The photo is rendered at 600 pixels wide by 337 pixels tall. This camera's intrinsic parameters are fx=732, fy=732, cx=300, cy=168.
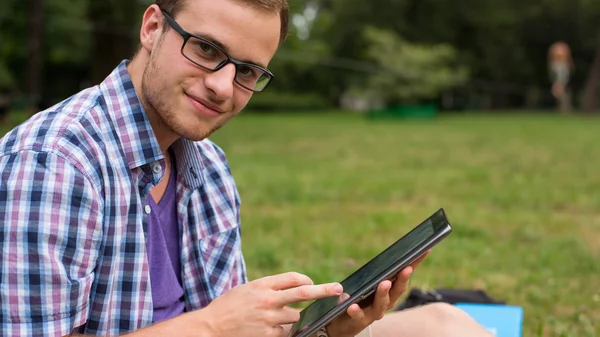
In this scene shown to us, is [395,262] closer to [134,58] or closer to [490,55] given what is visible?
[134,58]

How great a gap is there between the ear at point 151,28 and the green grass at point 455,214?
2.31m

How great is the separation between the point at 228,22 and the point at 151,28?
8.9 inches

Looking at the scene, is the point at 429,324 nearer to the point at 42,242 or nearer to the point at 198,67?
the point at 198,67

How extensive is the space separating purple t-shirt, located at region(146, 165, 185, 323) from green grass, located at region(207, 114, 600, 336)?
198cm

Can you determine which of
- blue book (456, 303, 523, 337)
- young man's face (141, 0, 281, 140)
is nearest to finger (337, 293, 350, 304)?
young man's face (141, 0, 281, 140)

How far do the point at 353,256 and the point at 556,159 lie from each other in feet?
19.5

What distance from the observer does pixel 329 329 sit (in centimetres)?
186

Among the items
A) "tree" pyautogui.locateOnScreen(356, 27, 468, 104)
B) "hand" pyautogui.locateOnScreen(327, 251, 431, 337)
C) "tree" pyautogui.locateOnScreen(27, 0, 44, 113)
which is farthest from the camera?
"tree" pyautogui.locateOnScreen(356, 27, 468, 104)

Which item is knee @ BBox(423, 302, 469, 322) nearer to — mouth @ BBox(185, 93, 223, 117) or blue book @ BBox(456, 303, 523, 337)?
blue book @ BBox(456, 303, 523, 337)

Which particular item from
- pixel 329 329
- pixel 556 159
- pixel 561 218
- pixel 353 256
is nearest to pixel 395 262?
pixel 329 329

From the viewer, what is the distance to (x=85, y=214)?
1.54 meters

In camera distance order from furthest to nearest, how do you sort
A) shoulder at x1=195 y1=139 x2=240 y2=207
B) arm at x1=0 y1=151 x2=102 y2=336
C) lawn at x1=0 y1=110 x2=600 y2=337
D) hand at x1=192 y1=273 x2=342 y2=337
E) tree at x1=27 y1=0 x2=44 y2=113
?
tree at x1=27 y1=0 x2=44 y2=113 < lawn at x1=0 y1=110 x2=600 y2=337 < shoulder at x1=195 y1=139 x2=240 y2=207 < hand at x1=192 y1=273 x2=342 y2=337 < arm at x1=0 y1=151 x2=102 y2=336

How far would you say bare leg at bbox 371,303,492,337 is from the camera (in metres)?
2.03

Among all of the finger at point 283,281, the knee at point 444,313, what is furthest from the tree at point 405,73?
the finger at point 283,281
